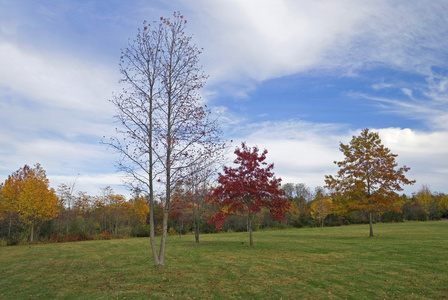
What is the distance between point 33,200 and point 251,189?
23309mm

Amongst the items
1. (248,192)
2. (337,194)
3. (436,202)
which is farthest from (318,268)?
(436,202)

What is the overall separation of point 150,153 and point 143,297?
5.42m

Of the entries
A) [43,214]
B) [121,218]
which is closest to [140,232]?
[121,218]

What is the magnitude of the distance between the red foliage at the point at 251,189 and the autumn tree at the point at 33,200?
2028cm

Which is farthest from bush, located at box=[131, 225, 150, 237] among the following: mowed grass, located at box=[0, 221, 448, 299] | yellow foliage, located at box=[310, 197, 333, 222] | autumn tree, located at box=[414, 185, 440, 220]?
autumn tree, located at box=[414, 185, 440, 220]

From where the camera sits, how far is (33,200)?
92.7ft

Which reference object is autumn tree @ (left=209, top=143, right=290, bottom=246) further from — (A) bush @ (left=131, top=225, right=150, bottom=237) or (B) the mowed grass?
(A) bush @ (left=131, top=225, right=150, bottom=237)

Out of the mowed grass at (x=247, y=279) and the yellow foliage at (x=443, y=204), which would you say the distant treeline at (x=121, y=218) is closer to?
the yellow foliage at (x=443, y=204)

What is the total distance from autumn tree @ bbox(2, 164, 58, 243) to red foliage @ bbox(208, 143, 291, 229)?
66.5 ft

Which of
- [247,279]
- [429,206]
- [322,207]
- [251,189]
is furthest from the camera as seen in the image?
[429,206]

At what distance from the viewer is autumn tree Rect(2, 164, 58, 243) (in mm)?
28016

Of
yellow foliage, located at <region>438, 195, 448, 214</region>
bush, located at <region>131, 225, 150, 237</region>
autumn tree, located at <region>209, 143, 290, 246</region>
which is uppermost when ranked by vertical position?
autumn tree, located at <region>209, 143, 290, 246</region>

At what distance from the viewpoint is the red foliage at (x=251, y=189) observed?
18500 millimetres

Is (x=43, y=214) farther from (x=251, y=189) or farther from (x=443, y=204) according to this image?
(x=443, y=204)
